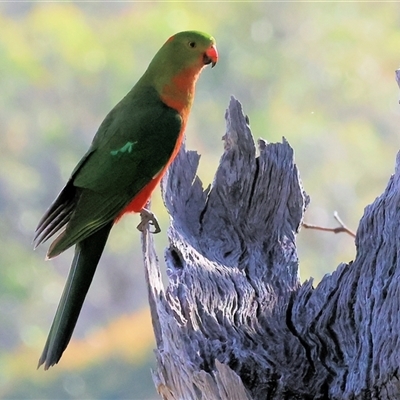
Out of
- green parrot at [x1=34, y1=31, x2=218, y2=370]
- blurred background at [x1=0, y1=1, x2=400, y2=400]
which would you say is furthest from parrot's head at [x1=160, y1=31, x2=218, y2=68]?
blurred background at [x1=0, y1=1, x2=400, y2=400]

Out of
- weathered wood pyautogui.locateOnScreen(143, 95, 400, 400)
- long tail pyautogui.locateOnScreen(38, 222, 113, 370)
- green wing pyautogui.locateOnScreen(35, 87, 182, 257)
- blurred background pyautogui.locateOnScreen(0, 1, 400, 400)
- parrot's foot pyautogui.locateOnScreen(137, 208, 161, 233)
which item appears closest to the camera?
weathered wood pyautogui.locateOnScreen(143, 95, 400, 400)

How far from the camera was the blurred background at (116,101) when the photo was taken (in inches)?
95.7

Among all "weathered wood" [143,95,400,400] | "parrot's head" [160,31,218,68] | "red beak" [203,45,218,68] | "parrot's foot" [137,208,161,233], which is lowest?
"weathered wood" [143,95,400,400]

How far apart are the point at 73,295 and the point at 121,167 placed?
32 centimetres

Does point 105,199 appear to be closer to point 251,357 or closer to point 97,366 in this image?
point 251,357

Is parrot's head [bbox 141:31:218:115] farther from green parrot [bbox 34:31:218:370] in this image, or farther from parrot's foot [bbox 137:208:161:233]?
parrot's foot [bbox 137:208:161:233]

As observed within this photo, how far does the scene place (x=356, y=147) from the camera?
101 inches

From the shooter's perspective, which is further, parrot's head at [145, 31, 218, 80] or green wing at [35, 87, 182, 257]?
parrot's head at [145, 31, 218, 80]

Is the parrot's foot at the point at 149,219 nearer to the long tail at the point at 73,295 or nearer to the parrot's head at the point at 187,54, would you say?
the long tail at the point at 73,295

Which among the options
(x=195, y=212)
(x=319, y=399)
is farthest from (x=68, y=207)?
(x=319, y=399)

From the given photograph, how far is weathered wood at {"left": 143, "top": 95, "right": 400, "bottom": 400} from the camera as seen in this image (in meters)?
1.13

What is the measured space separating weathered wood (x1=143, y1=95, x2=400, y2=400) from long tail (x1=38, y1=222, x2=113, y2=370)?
16 centimetres

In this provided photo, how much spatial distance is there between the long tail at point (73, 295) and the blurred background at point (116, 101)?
2.76ft

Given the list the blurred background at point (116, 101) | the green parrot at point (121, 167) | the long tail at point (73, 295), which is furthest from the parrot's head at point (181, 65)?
the blurred background at point (116, 101)
